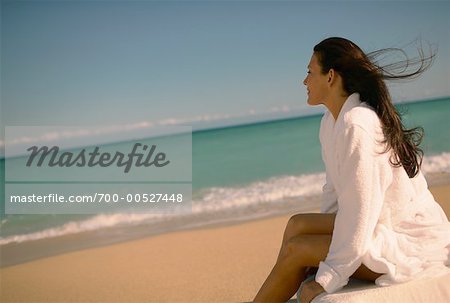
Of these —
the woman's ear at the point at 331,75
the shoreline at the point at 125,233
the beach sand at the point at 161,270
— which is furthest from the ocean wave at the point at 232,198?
the woman's ear at the point at 331,75

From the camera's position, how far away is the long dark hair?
2014 millimetres

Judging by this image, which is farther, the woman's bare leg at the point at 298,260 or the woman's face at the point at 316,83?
the woman's face at the point at 316,83

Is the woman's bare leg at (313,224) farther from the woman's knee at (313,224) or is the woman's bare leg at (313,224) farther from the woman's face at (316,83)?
the woman's face at (316,83)

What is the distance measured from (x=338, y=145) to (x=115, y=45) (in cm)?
1802

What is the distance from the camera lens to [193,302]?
338 centimetres

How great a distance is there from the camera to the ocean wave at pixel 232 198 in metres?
6.41

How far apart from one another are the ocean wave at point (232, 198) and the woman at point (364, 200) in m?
4.32

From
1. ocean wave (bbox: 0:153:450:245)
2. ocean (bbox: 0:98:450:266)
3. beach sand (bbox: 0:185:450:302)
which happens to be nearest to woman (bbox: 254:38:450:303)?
ocean (bbox: 0:98:450:266)

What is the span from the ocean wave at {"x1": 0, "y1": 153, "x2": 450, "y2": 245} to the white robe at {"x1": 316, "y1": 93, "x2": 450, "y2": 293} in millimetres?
4507

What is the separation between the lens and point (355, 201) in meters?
1.87

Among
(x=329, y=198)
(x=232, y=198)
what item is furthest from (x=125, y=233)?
(x=329, y=198)

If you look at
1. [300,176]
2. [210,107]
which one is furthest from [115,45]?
[300,176]

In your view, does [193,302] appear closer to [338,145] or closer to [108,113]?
[338,145]

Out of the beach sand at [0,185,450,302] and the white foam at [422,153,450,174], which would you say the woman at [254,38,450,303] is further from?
the white foam at [422,153,450,174]
